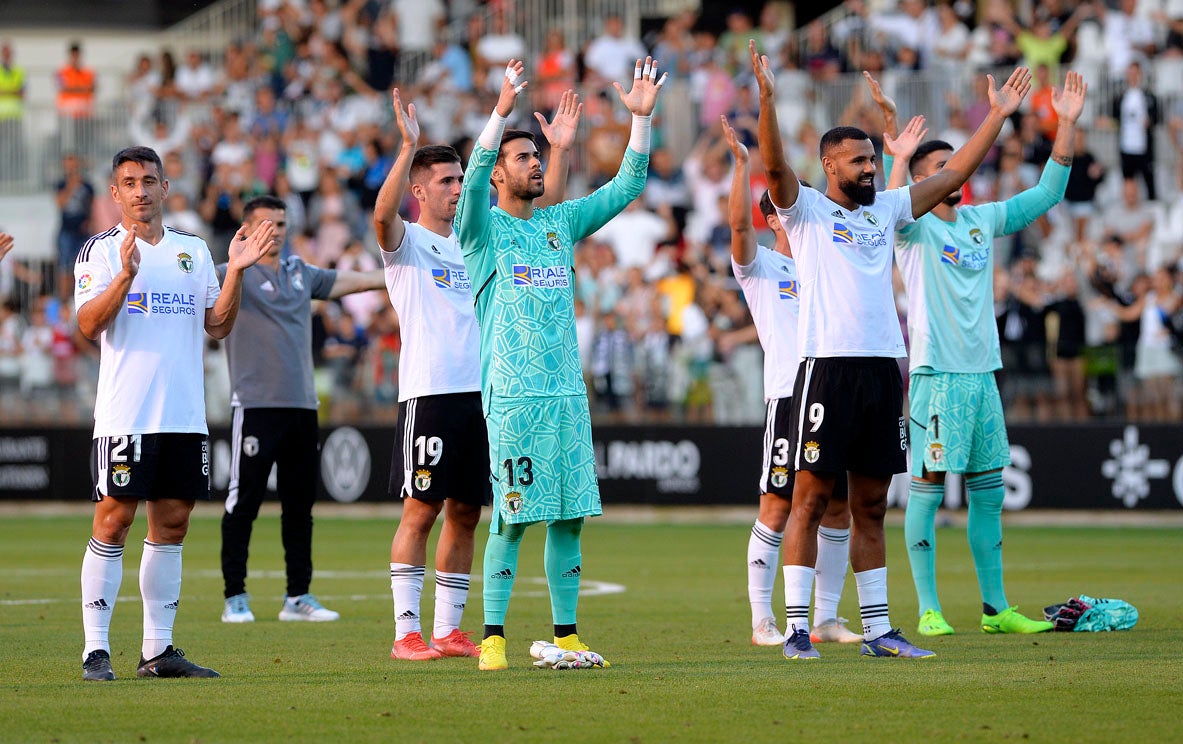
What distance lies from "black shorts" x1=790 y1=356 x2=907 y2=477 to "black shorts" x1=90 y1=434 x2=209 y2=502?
323 cm

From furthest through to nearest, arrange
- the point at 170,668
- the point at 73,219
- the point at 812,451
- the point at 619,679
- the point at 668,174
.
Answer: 1. the point at 73,219
2. the point at 668,174
3. the point at 812,451
4. the point at 170,668
5. the point at 619,679

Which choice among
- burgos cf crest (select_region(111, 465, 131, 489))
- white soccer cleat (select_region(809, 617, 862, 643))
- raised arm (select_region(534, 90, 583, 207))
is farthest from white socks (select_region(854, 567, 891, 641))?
burgos cf crest (select_region(111, 465, 131, 489))

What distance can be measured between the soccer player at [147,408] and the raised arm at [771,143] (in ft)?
8.58

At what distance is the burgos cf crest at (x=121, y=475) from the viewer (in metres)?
8.70

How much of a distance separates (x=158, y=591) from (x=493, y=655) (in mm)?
1746

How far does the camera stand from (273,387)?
12.6 metres

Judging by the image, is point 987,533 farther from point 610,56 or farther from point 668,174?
point 610,56

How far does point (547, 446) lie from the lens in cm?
895

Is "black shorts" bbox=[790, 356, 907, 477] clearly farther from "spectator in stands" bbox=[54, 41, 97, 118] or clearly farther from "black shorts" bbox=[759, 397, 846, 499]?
"spectator in stands" bbox=[54, 41, 97, 118]

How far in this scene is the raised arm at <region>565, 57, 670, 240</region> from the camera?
9156mm

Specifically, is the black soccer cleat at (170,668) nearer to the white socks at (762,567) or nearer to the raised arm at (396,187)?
the raised arm at (396,187)

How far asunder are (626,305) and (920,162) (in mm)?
12252

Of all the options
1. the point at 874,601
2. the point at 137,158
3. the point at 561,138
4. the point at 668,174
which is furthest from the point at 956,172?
the point at 668,174

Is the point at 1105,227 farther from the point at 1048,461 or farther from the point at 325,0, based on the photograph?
the point at 325,0
